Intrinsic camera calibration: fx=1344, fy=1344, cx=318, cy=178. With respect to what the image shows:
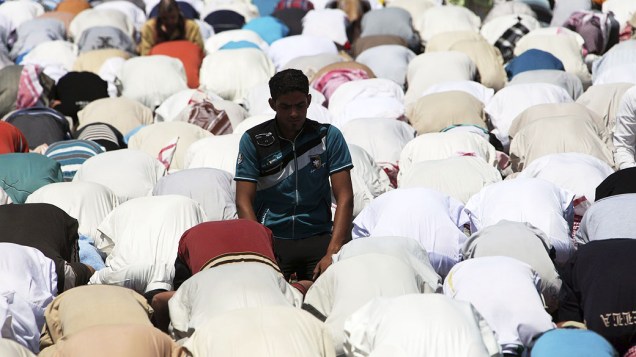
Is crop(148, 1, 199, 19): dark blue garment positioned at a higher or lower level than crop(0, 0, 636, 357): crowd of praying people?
lower

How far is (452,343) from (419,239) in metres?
1.93

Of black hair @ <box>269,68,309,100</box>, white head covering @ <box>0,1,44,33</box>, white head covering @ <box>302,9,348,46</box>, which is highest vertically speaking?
black hair @ <box>269,68,309,100</box>

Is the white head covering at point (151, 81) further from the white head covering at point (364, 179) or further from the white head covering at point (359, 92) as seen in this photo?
the white head covering at point (364, 179)

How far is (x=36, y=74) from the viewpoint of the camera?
34.0ft

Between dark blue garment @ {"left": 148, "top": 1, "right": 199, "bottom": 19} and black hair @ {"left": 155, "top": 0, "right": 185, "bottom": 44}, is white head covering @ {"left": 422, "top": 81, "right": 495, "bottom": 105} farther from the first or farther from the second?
dark blue garment @ {"left": 148, "top": 1, "right": 199, "bottom": 19}

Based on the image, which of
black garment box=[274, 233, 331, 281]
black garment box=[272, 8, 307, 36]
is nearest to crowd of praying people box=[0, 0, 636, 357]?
black garment box=[274, 233, 331, 281]

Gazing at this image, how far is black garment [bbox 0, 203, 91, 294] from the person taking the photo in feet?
20.6

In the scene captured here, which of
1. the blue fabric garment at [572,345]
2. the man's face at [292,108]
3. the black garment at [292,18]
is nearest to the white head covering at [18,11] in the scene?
the black garment at [292,18]

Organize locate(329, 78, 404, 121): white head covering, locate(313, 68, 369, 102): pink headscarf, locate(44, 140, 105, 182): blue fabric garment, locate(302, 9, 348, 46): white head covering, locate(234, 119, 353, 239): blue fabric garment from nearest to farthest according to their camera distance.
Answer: locate(234, 119, 353, 239): blue fabric garment
locate(44, 140, 105, 182): blue fabric garment
locate(329, 78, 404, 121): white head covering
locate(313, 68, 369, 102): pink headscarf
locate(302, 9, 348, 46): white head covering

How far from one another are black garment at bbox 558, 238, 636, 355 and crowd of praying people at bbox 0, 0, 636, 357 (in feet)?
0.03

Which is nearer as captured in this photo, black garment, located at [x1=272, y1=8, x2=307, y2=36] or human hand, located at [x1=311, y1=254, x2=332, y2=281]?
human hand, located at [x1=311, y1=254, x2=332, y2=281]

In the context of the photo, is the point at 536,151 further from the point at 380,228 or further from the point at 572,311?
the point at 572,311

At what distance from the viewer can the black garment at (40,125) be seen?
9.33m

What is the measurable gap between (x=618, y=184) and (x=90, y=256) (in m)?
2.75
